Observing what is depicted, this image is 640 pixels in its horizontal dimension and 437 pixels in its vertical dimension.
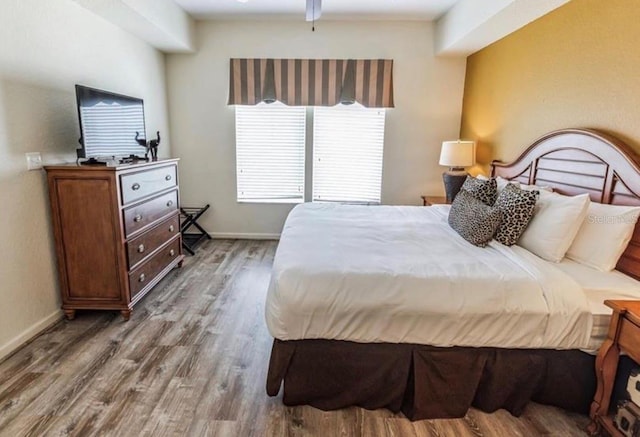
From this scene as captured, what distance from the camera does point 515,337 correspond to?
181 centimetres

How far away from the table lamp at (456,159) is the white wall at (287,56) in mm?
688

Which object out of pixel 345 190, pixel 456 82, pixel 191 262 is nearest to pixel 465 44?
pixel 456 82

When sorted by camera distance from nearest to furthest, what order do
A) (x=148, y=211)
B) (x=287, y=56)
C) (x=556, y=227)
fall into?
1. (x=556, y=227)
2. (x=148, y=211)
3. (x=287, y=56)

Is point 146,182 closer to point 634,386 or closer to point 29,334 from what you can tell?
point 29,334

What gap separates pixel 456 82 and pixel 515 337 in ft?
11.8

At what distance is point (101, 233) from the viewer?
2678 millimetres

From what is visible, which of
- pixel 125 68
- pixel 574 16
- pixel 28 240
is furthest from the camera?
pixel 125 68

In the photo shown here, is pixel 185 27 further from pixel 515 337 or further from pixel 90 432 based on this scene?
pixel 515 337

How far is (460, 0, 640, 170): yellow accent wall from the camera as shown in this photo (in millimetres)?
2254

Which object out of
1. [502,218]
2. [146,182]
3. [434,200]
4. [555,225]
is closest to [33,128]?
[146,182]

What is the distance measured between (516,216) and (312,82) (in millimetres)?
2993

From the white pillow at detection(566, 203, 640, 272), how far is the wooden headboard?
78 mm

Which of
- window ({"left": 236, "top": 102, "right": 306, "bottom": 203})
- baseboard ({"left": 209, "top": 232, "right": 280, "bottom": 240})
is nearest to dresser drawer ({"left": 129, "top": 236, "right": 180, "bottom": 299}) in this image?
baseboard ({"left": 209, "top": 232, "right": 280, "bottom": 240})

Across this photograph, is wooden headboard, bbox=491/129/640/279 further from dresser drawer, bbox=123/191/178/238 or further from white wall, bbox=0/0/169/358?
white wall, bbox=0/0/169/358
